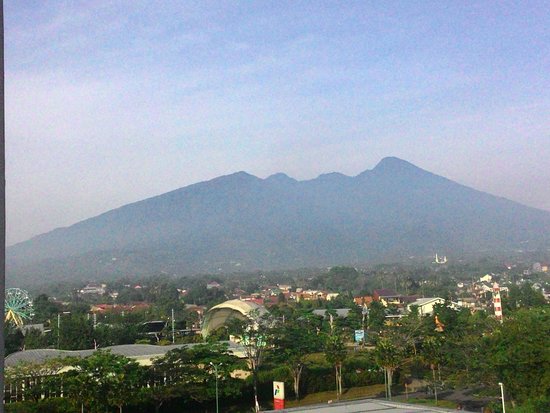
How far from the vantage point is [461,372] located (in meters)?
21.0

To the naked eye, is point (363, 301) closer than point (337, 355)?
No

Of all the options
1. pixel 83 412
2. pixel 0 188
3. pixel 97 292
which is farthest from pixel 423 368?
pixel 97 292

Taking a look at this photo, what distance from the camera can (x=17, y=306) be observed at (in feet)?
113

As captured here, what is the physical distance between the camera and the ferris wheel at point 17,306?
112 feet

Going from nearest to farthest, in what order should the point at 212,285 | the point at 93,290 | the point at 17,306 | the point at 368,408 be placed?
the point at 368,408 < the point at 17,306 < the point at 212,285 < the point at 93,290

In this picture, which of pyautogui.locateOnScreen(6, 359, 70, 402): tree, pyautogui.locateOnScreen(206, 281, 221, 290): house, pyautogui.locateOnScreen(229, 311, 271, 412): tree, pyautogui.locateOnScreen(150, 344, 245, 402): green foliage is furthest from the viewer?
pyautogui.locateOnScreen(206, 281, 221, 290): house

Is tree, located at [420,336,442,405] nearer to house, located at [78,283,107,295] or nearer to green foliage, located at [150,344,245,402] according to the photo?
green foliage, located at [150,344,245,402]

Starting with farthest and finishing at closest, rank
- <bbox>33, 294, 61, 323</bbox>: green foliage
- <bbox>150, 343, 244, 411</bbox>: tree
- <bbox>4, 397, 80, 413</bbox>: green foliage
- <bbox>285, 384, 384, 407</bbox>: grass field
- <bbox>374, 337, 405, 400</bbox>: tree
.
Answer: <bbox>33, 294, 61, 323</bbox>: green foliage → <bbox>285, 384, 384, 407</bbox>: grass field → <bbox>374, 337, 405, 400</bbox>: tree → <bbox>150, 343, 244, 411</bbox>: tree → <bbox>4, 397, 80, 413</bbox>: green foliage

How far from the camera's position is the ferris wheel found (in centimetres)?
3412

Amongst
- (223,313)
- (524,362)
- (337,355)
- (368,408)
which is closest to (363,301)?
(223,313)

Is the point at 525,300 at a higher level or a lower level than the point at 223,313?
lower

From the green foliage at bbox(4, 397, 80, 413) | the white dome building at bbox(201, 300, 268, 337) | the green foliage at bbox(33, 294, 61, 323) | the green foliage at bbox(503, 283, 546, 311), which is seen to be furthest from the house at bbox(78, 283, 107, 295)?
the green foliage at bbox(4, 397, 80, 413)

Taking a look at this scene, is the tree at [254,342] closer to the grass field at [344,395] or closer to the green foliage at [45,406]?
the grass field at [344,395]

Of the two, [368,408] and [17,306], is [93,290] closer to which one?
[17,306]
